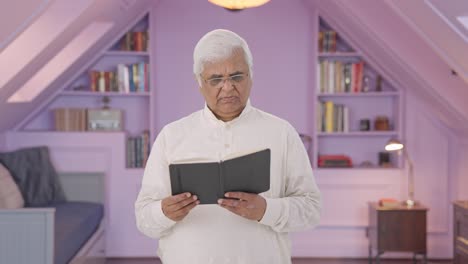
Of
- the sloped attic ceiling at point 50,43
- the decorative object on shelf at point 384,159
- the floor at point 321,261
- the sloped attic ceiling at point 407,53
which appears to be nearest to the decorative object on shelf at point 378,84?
the sloped attic ceiling at point 407,53

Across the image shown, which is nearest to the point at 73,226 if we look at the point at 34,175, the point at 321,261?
the point at 34,175

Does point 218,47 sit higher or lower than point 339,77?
lower

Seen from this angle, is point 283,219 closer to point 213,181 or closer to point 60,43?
point 213,181

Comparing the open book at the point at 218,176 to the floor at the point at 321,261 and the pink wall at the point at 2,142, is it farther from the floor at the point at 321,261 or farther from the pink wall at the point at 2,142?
the pink wall at the point at 2,142

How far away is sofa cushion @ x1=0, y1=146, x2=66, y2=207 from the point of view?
4652 millimetres

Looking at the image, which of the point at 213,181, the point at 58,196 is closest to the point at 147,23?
Result: the point at 58,196

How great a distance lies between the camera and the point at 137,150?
5305 millimetres

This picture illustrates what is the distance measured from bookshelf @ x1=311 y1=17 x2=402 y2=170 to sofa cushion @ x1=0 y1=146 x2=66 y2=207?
2291 millimetres

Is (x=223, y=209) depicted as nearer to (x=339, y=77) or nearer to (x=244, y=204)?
(x=244, y=204)

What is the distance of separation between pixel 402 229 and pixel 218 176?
3248 millimetres

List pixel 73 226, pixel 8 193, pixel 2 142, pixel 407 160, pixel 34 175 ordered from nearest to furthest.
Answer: pixel 73 226 < pixel 8 193 < pixel 34 175 < pixel 2 142 < pixel 407 160

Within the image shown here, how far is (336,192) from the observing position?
5.28 metres

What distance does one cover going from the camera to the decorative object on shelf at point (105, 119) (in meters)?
5.27

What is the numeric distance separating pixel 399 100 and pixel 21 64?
3203 millimetres
